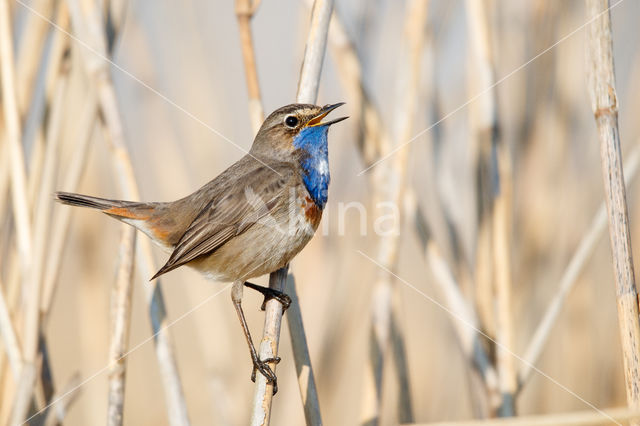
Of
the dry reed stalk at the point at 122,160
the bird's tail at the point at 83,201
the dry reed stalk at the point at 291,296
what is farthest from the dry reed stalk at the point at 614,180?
the bird's tail at the point at 83,201

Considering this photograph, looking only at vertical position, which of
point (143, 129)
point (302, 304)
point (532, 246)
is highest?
point (143, 129)

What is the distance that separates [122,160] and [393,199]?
44.0 inches

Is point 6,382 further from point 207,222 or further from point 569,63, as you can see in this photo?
point 569,63

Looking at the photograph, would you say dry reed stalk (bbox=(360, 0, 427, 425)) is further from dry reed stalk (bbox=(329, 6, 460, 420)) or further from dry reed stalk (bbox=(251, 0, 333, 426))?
dry reed stalk (bbox=(251, 0, 333, 426))

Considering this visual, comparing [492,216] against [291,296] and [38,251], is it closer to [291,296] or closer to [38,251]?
[291,296]

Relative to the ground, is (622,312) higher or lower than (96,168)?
lower

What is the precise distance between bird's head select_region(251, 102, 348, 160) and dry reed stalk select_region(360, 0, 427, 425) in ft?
1.11

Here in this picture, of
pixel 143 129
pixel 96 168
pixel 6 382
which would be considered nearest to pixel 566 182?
pixel 143 129

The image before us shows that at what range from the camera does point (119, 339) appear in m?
2.22

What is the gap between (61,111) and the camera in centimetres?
270

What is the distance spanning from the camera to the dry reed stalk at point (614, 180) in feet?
6.08

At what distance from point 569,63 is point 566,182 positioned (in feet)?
2.16

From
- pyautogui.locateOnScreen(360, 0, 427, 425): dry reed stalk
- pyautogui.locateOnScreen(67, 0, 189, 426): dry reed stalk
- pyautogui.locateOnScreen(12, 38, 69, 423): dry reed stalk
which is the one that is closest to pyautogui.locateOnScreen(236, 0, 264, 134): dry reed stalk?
pyautogui.locateOnScreen(67, 0, 189, 426): dry reed stalk

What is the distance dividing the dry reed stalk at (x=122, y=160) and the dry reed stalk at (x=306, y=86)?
390mm
